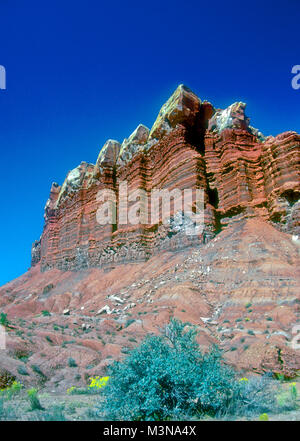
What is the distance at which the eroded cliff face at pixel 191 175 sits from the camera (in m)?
27.4

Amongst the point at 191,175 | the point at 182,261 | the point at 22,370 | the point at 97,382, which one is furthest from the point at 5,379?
the point at 191,175

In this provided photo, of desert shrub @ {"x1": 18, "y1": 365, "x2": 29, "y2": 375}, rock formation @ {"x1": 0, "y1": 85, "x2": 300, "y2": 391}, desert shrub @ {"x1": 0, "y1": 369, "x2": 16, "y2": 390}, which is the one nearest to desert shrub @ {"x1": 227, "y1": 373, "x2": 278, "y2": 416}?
rock formation @ {"x1": 0, "y1": 85, "x2": 300, "y2": 391}

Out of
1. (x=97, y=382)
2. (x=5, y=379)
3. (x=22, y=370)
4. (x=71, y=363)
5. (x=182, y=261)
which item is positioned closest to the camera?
(x=5, y=379)

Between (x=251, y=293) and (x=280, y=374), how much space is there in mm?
7946

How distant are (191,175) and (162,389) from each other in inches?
1040

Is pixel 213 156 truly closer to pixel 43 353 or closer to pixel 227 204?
pixel 227 204

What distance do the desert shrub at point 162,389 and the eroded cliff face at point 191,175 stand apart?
2136 cm

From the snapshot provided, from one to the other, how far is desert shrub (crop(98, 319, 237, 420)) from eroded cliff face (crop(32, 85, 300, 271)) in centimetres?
2136

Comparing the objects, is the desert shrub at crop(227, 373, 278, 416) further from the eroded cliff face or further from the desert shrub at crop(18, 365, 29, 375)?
the eroded cliff face

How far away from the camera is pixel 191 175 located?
3083 centimetres

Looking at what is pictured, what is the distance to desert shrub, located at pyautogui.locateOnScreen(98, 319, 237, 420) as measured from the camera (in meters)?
5.55

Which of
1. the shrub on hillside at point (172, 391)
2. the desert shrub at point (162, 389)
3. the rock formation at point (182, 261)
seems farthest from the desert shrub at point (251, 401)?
the rock formation at point (182, 261)

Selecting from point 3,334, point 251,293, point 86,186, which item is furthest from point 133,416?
point 86,186

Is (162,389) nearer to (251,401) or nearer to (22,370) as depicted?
(251,401)
